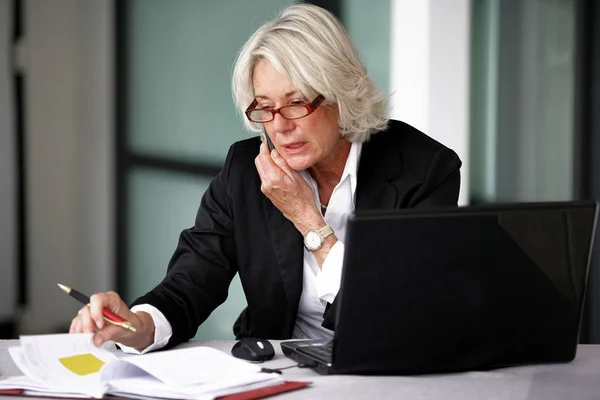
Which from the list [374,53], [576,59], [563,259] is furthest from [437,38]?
[563,259]

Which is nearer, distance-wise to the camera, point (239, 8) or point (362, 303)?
point (362, 303)

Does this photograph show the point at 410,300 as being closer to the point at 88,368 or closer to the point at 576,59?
the point at 88,368

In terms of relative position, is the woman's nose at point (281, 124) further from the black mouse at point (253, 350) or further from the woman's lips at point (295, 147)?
the black mouse at point (253, 350)

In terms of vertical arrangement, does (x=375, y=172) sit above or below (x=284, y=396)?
above

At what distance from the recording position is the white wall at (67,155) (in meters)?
3.82

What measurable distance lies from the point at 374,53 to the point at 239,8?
0.66m

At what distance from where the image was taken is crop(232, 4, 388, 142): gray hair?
1.87 metres

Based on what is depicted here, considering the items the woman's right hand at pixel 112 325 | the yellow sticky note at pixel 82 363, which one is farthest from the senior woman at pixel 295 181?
the yellow sticky note at pixel 82 363

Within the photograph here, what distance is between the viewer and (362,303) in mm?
1235

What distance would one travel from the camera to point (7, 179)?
3.71 m

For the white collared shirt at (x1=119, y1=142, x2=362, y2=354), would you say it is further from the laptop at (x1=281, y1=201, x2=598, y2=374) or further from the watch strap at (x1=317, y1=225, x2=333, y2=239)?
the laptop at (x1=281, y1=201, x2=598, y2=374)

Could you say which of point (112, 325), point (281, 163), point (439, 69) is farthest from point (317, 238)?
point (439, 69)

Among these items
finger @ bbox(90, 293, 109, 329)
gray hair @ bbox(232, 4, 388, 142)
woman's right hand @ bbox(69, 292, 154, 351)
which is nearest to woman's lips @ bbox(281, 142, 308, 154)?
gray hair @ bbox(232, 4, 388, 142)

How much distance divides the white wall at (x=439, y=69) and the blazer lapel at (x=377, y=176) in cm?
174
